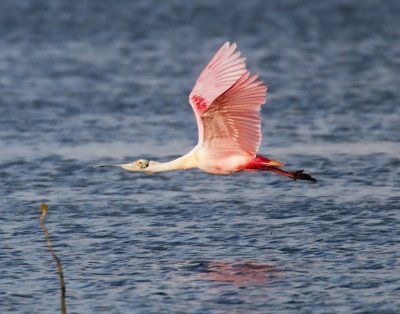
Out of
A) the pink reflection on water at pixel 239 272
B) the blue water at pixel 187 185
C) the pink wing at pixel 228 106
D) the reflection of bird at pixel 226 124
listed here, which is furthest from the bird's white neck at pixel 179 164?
the pink reflection on water at pixel 239 272

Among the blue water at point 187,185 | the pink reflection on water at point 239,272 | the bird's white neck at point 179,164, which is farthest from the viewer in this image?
the bird's white neck at point 179,164

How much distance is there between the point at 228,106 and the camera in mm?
10242

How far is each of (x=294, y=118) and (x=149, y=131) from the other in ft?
5.92

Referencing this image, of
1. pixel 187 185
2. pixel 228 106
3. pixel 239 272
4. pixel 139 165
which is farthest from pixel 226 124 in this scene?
pixel 187 185

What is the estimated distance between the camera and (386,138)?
14.6 m

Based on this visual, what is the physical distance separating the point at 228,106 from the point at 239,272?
4.16 ft

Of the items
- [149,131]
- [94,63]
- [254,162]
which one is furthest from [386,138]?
[94,63]

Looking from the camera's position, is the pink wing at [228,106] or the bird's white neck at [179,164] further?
the bird's white neck at [179,164]

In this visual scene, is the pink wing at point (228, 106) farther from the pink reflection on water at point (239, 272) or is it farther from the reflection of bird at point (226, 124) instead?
the pink reflection on water at point (239, 272)

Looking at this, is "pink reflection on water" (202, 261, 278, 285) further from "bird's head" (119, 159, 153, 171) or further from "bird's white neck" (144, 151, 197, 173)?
"bird's head" (119, 159, 153, 171)

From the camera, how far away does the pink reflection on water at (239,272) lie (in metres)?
9.64

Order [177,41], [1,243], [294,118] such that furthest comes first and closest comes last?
[177,41], [294,118], [1,243]

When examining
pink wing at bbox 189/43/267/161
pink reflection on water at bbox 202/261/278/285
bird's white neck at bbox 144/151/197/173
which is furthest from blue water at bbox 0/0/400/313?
pink wing at bbox 189/43/267/161

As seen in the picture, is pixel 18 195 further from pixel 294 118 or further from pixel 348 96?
pixel 348 96
